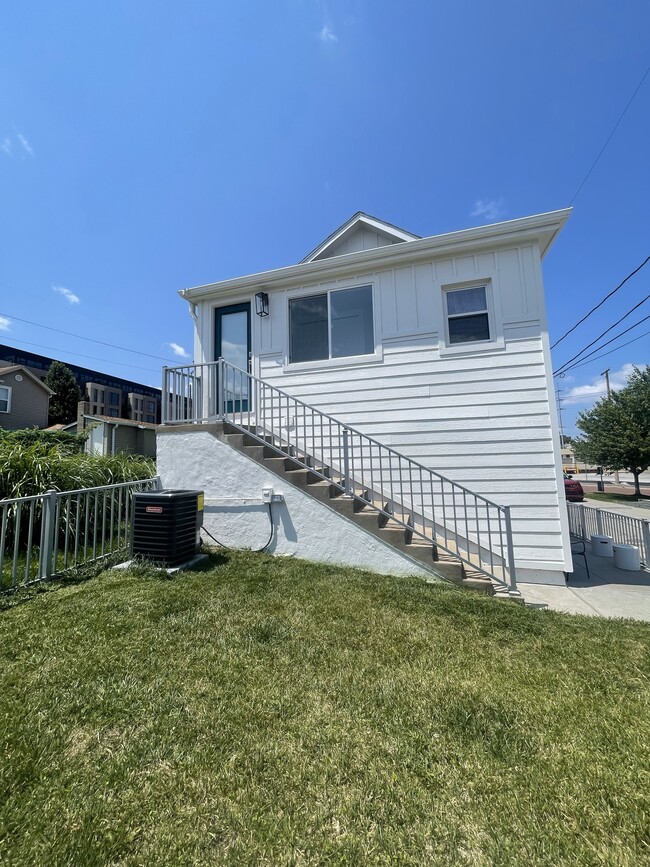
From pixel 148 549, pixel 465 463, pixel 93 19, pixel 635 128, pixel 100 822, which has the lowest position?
pixel 100 822

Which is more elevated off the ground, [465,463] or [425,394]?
[425,394]

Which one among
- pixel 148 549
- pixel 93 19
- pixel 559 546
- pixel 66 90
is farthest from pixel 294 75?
pixel 559 546

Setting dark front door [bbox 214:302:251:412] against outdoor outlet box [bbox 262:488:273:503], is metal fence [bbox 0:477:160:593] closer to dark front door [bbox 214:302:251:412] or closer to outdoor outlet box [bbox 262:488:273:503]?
outdoor outlet box [bbox 262:488:273:503]

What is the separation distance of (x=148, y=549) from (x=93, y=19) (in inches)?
353

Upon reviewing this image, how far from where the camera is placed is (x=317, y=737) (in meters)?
1.76

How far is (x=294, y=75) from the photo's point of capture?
7.07 metres

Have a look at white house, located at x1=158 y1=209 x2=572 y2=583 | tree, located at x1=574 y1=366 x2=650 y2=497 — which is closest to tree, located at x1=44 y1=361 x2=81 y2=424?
white house, located at x1=158 y1=209 x2=572 y2=583

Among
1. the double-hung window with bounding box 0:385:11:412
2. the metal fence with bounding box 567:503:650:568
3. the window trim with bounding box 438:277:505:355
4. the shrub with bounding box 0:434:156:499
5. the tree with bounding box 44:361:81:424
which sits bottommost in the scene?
the metal fence with bounding box 567:503:650:568

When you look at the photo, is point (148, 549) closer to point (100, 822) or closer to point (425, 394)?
point (100, 822)

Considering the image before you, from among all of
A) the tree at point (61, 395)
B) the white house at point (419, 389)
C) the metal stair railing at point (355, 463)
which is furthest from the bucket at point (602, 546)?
the tree at point (61, 395)

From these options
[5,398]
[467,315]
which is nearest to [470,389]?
[467,315]

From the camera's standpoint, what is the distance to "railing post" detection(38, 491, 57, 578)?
12.2 feet

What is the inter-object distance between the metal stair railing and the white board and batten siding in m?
0.29

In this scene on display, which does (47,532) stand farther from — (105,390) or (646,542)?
(105,390)
